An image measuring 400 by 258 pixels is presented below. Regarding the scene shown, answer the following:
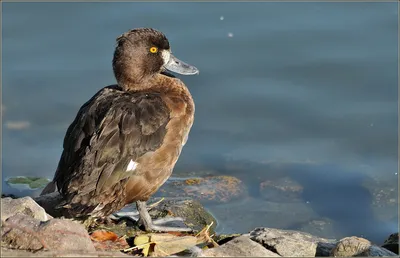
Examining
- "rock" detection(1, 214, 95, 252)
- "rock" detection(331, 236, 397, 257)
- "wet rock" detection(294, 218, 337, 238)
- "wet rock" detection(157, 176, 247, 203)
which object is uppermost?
"rock" detection(1, 214, 95, 252)

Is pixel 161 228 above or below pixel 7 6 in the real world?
below

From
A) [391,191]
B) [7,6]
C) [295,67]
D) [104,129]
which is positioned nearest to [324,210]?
[391,191]

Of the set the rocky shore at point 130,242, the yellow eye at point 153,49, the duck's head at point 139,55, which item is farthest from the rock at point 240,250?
the yellow eye at point 153,49

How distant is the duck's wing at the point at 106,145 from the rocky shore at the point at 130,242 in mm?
282

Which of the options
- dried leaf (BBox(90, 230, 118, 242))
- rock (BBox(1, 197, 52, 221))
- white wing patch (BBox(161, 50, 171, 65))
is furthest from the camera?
white wing patch (BBox(161, 50, 171, 65))

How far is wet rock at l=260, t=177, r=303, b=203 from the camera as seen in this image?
7582 mm

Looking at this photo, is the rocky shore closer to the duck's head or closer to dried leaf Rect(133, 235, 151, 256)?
dried leaf Rect(133, 235, 151, 256)

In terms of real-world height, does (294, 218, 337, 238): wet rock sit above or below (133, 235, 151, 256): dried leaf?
below

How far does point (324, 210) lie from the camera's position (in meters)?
7.46

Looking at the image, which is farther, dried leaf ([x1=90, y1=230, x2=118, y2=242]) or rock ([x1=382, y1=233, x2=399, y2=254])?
rock ([x1=382, y1=233, x2=399, y2=254])

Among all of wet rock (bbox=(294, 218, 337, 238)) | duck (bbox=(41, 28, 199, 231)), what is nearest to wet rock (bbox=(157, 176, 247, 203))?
wet rock (bbox=(294, 218, 337, 238))

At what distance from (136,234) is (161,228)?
0.21 m

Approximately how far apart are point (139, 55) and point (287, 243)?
2029mm

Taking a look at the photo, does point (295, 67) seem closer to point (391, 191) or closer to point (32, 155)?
point (391, 191)
